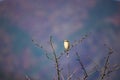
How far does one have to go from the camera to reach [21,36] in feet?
25.3

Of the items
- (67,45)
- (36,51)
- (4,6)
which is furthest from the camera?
(4,6)

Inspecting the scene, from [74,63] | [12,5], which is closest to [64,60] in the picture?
[74,63]

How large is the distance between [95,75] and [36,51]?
196cm

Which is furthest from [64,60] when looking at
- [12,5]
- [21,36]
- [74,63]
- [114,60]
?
[12,5]

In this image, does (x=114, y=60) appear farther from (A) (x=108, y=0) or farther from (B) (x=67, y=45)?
(B) (x=67, y=45)

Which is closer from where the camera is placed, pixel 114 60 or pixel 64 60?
pixel 64 60

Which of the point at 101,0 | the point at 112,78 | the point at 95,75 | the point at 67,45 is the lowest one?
the point at 112,78

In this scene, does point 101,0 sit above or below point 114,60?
above

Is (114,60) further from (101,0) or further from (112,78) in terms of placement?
(101,0)

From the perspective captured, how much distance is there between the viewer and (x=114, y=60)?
686cm

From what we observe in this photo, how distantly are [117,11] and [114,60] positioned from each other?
1.43 meters

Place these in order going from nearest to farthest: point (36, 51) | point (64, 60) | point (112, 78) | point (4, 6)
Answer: point (64, 60) < point (112, 78) < point (36, 51) < point (4, 6)

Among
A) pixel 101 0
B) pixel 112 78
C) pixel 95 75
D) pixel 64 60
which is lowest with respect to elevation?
pixel 112 78

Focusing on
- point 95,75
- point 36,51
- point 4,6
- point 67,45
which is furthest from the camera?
point 4,6
